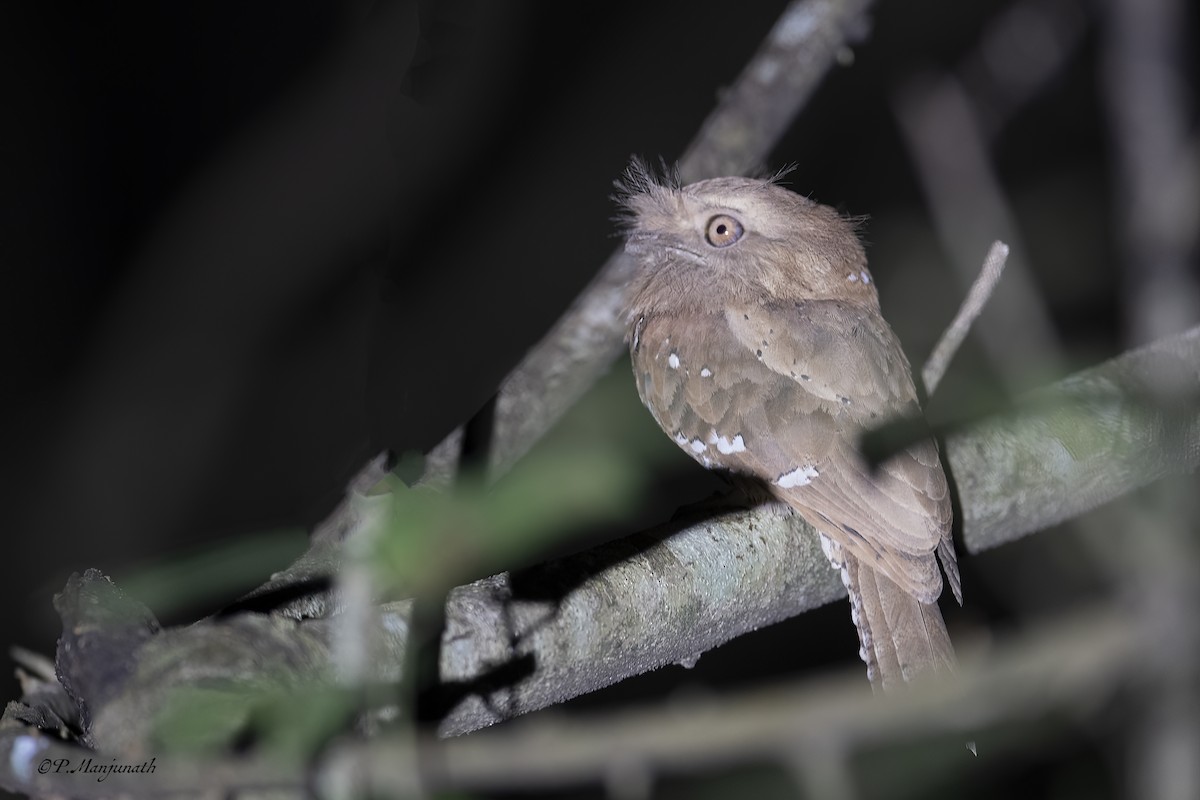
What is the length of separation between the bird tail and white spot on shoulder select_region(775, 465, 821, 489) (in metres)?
0.21

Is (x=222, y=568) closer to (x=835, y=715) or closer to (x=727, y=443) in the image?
(x=835, y=715)

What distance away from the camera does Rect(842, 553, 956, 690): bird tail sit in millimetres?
2225

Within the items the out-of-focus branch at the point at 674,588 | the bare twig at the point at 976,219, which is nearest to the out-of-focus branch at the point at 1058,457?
the out-of-focus branch at the point at 674,588

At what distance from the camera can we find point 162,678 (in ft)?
3.00

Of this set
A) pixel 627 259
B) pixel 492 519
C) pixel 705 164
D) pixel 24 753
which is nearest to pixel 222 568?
pixel 492 519

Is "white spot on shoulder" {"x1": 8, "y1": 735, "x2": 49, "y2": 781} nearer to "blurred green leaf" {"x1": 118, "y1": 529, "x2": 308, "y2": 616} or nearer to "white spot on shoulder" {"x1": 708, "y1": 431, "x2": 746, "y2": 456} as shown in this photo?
"blurred green leaf" {"x1": 118, "y1": 529, "x2": 308, "y2": 616}

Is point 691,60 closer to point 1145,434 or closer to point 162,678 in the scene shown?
point 1145,434

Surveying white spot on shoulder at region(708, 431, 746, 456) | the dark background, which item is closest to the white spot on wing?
white spot on shoulder at region(708, 431, 746, 456)

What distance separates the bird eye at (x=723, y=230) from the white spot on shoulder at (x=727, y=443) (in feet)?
1.94

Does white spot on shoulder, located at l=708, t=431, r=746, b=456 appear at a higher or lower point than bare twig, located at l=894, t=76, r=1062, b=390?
lower

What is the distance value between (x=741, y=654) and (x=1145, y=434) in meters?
2.46

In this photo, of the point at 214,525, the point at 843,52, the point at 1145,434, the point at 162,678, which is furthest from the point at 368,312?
the point at 162,678

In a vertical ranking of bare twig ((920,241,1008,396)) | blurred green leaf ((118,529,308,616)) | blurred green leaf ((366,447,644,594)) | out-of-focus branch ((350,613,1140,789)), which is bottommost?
out-of-focus branch ((350,613,1140,789))

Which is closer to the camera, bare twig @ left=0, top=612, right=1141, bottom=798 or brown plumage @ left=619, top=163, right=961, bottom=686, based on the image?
bare twig @ left=0, top=612, right=1141, bottom=798
